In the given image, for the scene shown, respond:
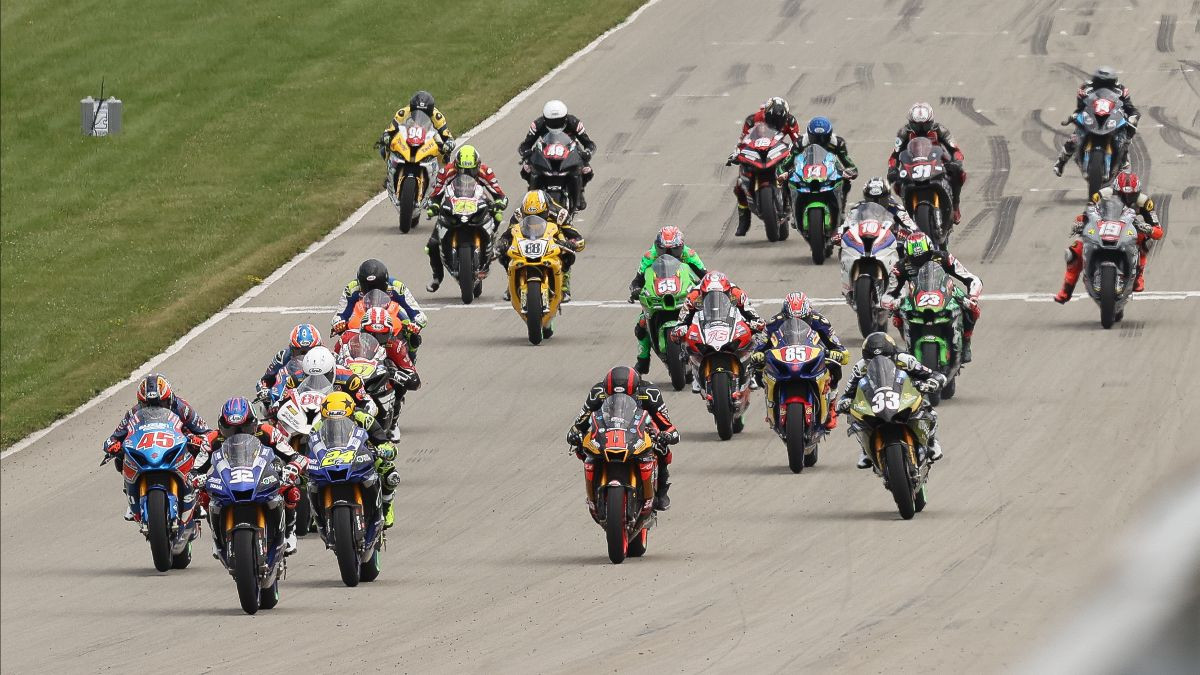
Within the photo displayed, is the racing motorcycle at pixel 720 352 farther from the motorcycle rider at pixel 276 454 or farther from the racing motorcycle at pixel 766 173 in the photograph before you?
the racing motorcycle at pixel 766 173

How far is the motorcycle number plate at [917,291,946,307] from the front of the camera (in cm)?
2033

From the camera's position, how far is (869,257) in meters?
22.8

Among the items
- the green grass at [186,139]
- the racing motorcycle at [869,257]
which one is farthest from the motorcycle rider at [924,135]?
the green grass at [186,139]

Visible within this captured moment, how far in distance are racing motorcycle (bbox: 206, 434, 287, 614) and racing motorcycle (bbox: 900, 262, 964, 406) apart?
319 inches

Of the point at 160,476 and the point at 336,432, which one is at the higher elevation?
the point at 336,432

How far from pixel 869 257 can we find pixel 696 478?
4.94m

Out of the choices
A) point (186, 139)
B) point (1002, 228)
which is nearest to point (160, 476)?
point (1002, 228)

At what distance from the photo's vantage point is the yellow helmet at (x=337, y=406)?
15032 millimetres

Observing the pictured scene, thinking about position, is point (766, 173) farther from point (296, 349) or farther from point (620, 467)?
point (620, 467)

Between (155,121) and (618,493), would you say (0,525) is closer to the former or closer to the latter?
(618,493)

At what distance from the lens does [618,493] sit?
1516cm

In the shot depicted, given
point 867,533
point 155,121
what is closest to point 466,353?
point 867,533

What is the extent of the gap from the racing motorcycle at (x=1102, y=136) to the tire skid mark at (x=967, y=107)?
592 cm

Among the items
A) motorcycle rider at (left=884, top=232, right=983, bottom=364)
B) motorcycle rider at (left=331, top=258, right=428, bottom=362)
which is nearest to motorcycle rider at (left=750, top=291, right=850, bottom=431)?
motorcycle rider at (left=884, top=232, right=983, bottom=364)
